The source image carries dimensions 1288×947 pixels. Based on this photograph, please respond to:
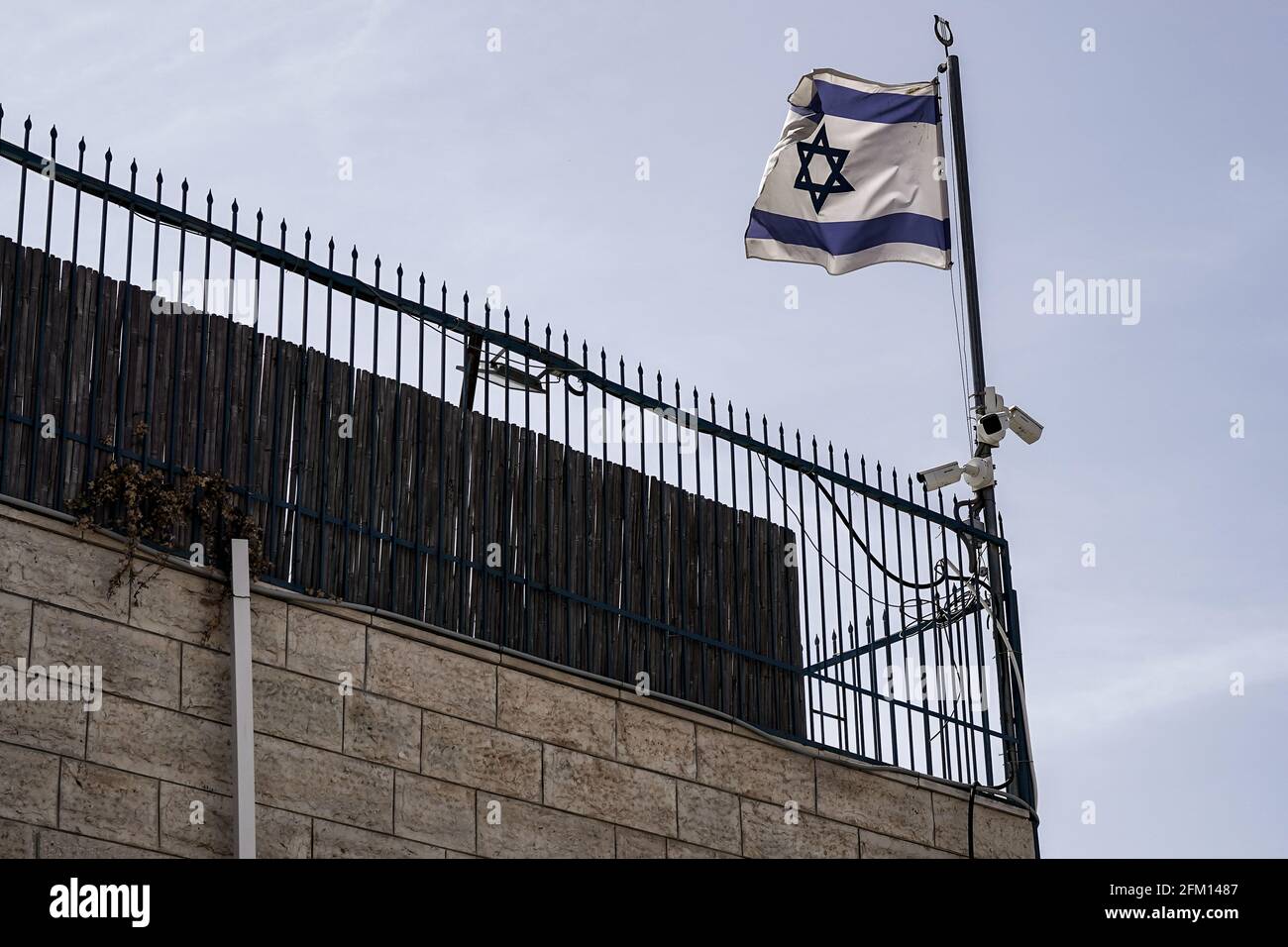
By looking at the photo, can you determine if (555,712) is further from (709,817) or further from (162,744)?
(162,744)

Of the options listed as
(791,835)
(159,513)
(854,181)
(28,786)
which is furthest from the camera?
(854,181)

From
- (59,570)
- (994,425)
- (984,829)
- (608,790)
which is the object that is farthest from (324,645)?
(994,425)

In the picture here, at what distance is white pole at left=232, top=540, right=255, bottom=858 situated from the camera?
28.3 ft

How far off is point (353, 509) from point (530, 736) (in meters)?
1.47

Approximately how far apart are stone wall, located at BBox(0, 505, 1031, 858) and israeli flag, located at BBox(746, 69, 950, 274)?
14.4 ft

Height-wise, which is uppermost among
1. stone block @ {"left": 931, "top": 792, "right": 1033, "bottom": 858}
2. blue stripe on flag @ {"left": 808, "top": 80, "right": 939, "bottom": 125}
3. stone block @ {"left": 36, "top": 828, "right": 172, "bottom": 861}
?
blue stripe on flag @ {"left": 808, "top": 80, "right": 939, "bottom": 125}

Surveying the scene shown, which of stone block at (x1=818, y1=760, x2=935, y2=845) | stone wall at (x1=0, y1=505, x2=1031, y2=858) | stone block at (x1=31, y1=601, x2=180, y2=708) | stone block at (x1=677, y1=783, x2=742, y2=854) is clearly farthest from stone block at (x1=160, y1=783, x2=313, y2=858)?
stone block at (x1=818, y1=760, x2=935, y2=845)

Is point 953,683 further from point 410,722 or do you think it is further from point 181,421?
point 181,421

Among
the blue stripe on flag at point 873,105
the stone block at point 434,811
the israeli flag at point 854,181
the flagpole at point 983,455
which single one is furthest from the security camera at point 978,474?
the stone block at point 434,811

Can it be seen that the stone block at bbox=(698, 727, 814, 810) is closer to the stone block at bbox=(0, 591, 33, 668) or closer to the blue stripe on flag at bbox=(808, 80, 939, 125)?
the stone block at bbox=(0, 591, 33, 668)

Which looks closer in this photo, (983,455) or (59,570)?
(59,570)

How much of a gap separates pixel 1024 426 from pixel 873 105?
3.12 meters

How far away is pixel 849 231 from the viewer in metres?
14.2

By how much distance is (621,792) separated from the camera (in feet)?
33.7
